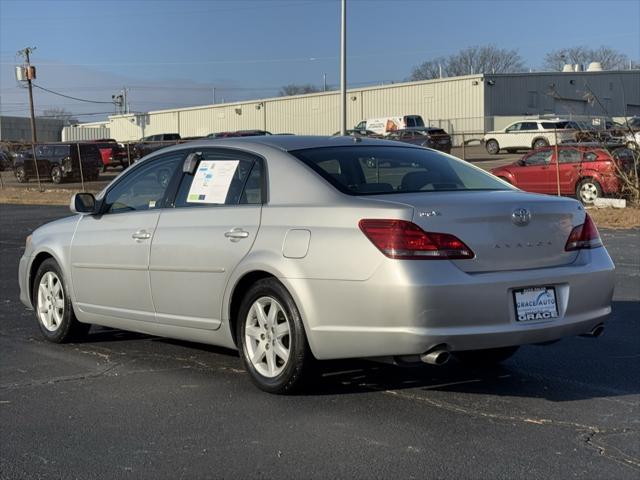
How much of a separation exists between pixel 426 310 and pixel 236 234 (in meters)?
1.45

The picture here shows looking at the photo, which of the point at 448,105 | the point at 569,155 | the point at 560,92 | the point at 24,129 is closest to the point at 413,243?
the point at 569,155

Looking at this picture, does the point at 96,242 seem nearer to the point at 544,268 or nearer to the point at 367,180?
the point at 367,180

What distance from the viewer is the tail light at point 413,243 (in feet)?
14.7

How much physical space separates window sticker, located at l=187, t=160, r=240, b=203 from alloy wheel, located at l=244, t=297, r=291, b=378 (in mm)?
867

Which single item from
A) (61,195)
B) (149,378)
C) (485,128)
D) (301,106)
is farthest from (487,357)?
(301,106)

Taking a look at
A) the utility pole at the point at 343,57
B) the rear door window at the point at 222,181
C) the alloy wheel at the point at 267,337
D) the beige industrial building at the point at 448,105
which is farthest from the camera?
the beige industrial building at the point at 448,105

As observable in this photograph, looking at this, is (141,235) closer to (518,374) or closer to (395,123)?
(518,374)

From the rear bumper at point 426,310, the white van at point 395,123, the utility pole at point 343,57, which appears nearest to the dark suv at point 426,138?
the utility pole at point 343,57

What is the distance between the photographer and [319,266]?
15.5 ft

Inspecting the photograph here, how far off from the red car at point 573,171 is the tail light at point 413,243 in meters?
15.2

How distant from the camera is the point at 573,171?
19531mm

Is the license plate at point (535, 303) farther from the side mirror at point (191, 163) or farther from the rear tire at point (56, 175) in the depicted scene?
the rear tire at point (56, 175)

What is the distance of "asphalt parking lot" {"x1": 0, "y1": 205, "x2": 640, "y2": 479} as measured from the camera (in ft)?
13.2

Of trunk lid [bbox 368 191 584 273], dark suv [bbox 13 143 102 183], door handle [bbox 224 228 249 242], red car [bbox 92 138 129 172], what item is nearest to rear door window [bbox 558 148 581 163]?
trunk lid [bbox 368 191 584 273]
